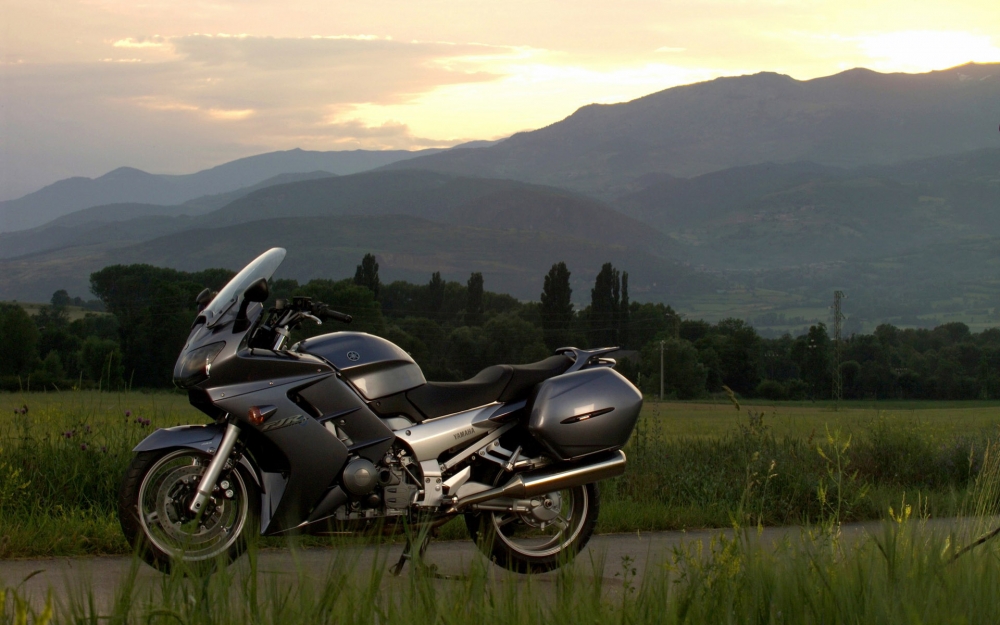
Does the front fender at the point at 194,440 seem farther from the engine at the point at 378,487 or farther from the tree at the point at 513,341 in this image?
the tree at the point at 513,341

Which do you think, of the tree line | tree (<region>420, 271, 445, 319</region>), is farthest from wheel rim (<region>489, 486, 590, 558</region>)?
tree (<region>420, 271, 445, 319</region>)

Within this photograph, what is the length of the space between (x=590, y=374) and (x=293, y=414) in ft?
5.75

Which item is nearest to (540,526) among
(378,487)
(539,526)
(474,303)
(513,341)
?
(539,526)

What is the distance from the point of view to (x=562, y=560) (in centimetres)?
344

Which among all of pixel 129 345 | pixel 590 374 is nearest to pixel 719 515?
pixel 590 374

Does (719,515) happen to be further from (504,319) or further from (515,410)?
(504,319)

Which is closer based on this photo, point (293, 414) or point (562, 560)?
point (562, 560)

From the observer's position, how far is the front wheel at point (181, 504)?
5262 millimetres

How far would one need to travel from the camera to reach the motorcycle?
17.7ft

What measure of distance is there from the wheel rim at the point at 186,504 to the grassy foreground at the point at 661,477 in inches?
36.1

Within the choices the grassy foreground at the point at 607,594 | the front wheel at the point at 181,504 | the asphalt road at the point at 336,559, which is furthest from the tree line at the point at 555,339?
the grassy foreground at the point at 607,594

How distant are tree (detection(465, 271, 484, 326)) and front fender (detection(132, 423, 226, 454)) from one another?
394ft

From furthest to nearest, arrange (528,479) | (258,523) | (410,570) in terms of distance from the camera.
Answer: (528,479) < (258,523) < (410,570)

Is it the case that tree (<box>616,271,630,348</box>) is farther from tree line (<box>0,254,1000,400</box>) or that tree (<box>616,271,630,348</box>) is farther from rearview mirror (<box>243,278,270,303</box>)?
rearview mirror (<box>243,278,270,303</box>)
